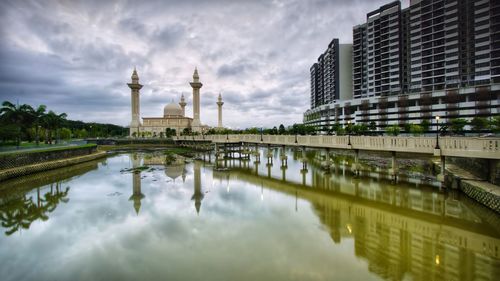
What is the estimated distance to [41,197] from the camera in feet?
70.7

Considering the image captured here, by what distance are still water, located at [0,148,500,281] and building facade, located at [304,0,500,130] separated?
5563 centimetres

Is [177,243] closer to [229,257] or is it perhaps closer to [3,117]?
[229,257]

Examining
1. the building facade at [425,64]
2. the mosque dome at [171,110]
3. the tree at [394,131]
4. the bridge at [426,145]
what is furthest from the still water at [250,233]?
the mosque dome at [171,110]

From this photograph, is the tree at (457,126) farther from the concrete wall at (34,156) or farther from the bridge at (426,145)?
the concrete wall at (34,156)

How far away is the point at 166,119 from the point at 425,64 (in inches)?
3462

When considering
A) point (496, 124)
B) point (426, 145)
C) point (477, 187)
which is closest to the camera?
point (477, 187)

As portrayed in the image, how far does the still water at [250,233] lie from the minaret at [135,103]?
73667 millimetres

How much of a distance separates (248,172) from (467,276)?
24648 millimetres

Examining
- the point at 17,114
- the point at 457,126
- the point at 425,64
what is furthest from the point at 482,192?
the point at 425,64

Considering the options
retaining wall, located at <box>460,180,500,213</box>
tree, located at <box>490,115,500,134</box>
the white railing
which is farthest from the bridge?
tree, located at <box>490,115,500,134</box>

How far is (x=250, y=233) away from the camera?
530 inches

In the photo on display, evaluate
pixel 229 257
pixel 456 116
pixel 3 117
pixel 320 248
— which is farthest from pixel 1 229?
pixel 456 116

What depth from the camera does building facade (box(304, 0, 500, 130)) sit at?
205ft

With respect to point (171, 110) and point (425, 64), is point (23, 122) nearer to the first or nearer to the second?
point (171, 110)
